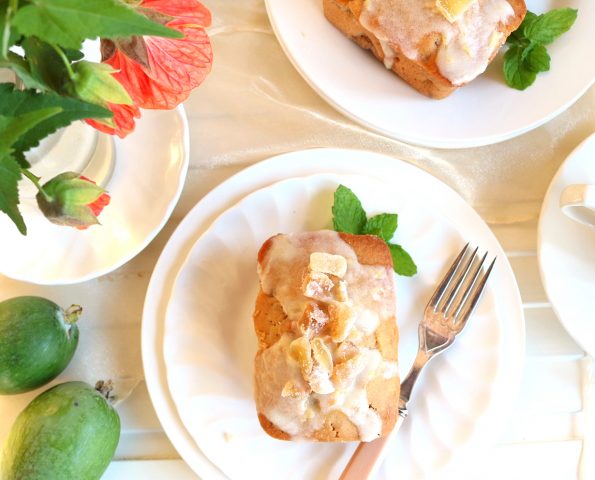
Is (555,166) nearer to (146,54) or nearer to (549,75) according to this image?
(549,75)

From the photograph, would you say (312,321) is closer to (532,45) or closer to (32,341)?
(32,341)

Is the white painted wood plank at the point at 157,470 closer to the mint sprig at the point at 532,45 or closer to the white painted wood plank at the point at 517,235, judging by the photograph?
the white painted wood plank at the point at 517,235

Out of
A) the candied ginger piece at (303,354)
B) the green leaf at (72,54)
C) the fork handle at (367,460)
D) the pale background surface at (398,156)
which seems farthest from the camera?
the pale background surface at (398,156)

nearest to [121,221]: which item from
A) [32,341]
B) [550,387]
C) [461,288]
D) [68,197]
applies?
[32,341]

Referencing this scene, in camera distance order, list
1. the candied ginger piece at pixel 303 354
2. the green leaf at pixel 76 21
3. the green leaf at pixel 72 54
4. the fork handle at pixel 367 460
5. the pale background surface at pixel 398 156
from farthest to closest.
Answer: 1. the pale background surface at pixel 398 156
2. the fork handle at pixel 367 460
3. the candied ginger piece at pixel 303 354
4. the green leaf at pixel 72 54
5. the green leaf at pixel 76 21

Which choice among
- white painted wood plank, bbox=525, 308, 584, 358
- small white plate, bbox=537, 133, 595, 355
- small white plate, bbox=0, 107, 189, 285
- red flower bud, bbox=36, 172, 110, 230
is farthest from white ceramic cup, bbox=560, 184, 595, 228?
red flower bud, bbox=36, 172, 110, 230

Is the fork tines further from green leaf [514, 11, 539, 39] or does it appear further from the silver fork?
green leaf [514, 11, 539, 39]

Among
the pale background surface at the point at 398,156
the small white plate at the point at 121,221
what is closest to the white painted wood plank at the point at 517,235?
the pale background surface at the point at 398,156
